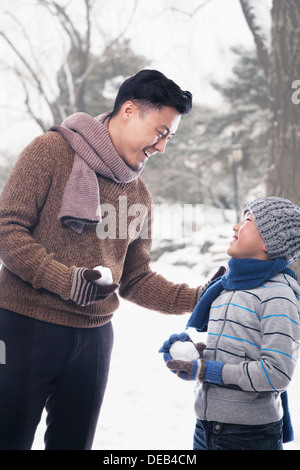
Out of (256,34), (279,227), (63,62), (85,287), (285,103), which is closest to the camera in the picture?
(85,287)

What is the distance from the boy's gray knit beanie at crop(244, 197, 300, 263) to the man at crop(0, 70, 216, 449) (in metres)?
0.29

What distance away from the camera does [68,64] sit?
726cm

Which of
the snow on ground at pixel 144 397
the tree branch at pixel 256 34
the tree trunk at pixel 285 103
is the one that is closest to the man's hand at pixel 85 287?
the snow on ground at pixel 144 397

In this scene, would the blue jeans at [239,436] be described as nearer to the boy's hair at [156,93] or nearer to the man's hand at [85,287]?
the man's hand at [85,287]

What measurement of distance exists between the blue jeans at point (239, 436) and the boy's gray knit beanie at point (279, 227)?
38 cm

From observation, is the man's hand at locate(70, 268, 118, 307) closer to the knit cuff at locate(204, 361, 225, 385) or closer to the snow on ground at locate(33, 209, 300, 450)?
the knit cuff at locate(204, 361, 225, 385)

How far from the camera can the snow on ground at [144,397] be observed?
1.95 metres

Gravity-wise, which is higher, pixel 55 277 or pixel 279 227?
pixel 279 227

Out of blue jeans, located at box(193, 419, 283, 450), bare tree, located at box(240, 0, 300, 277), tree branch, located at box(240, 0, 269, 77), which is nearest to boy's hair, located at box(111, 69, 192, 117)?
blue jeans, located at box(193, 419, 283, 450)

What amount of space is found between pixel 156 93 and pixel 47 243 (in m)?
0.42

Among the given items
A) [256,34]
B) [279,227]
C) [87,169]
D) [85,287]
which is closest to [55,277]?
[85,287]

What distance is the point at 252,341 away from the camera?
1024 mm

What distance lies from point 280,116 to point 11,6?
16.4 ft

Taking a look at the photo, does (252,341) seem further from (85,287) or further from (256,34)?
(256,34)
